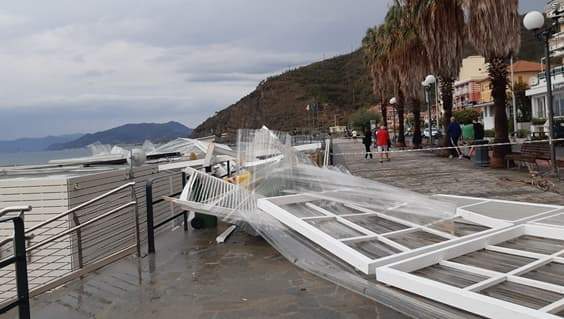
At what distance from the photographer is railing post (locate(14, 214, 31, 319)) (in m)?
3.92

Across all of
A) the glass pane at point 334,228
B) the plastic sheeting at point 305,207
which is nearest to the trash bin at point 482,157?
the plastic sheeting at point 305,207

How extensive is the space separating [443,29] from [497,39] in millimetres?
2719

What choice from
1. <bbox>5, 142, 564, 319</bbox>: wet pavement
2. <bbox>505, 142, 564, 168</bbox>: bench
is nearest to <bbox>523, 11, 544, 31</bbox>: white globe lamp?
<bbox>505, 142, 564, 168</bbox>: bench

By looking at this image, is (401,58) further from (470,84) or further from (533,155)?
(470,84)

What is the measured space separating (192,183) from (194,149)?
963cm

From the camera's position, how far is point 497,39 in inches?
582

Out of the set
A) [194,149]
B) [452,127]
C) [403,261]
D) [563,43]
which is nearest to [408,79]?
[452,127]

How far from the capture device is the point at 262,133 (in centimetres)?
826

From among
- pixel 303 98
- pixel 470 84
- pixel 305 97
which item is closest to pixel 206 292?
pixel 470 84

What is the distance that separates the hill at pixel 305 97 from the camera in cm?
11581

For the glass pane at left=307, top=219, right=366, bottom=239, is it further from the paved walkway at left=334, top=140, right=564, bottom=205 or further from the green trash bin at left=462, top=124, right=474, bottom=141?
the green trash bin at left=462, top=124, right=474, bottom=141

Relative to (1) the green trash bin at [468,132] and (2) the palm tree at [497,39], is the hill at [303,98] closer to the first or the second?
(1) the green trash bin at [468,132]

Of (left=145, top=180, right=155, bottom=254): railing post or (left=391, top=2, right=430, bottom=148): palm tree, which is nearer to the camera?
(left=145, top=180, right=155, bottom=254): railing post

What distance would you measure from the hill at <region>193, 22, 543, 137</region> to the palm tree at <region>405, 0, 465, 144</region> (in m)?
88.9
